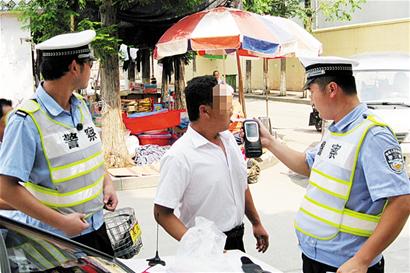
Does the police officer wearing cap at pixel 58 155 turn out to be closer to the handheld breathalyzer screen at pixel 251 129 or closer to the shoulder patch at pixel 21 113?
the shoulder patch at pixel 21 113

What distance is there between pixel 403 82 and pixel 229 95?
6.93 meters

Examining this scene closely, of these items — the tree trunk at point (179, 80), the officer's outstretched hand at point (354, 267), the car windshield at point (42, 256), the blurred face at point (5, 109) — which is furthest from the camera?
the tree trunk at point (179, 80)

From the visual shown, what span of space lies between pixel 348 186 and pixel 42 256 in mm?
1375

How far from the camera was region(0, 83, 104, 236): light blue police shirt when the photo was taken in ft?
7.44

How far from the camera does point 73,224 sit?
2346mm

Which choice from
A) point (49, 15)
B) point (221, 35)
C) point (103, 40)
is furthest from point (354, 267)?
point (49, 15)

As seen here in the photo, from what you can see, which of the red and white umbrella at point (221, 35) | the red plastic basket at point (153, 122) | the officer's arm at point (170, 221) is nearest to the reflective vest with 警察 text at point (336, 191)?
the officer's arm at point (170, 221)

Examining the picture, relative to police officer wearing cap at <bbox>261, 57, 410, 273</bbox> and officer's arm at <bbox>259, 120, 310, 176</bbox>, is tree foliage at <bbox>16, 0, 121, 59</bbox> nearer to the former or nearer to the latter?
officer's arm at <bbox>259, 120, 310, 176</bbox>

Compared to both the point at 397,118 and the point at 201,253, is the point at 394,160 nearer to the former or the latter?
the point at 201,253

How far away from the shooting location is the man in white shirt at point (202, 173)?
7.70 feet

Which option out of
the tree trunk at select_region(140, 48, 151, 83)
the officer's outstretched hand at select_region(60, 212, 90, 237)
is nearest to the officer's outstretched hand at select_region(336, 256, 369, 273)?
the officer's outstretched hand at select_region(60, 212, 90, 237)

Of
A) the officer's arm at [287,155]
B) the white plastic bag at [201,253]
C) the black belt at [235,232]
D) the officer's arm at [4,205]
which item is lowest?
the black belt at [235,232]

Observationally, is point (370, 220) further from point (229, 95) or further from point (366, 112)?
point (229, 95)

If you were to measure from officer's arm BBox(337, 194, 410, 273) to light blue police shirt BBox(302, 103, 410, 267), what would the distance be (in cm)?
4
